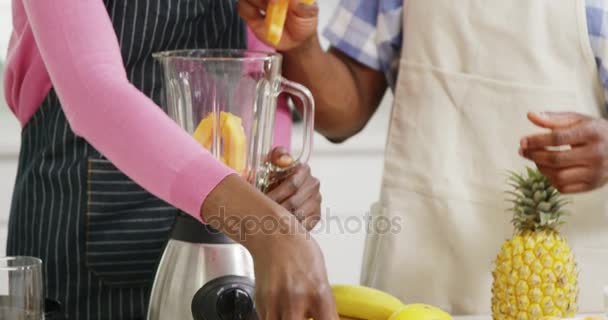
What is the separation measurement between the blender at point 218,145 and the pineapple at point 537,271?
26 cm

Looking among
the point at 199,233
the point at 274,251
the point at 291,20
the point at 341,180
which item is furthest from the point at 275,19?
the point at 341,180

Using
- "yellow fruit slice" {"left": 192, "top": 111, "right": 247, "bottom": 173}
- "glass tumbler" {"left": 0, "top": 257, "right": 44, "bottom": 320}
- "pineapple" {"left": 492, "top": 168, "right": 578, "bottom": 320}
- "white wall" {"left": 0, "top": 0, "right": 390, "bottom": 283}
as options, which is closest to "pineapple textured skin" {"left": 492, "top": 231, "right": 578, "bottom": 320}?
"pineapple" {"left": 492, "top": 168, "right": 578, "bottom": 320}

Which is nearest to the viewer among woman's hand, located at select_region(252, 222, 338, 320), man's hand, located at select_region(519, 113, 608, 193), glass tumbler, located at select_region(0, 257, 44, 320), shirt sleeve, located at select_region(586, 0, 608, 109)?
woman's hand, located at select_region(252, 222, 338, 320)

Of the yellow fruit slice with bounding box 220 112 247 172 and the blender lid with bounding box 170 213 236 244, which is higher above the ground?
the yellow fruit slice with bounding box 220 112 247 172

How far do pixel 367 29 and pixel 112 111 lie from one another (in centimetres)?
59

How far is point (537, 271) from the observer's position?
3.65ft

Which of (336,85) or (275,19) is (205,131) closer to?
(275,19)

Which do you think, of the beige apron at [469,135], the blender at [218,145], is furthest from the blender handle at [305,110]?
the beige apron at [469,135]

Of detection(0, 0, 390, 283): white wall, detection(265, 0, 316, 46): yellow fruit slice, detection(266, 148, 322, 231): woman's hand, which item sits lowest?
detection(0, 0, 390, 283): white wall

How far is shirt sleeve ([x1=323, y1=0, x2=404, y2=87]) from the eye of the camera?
1.38 m

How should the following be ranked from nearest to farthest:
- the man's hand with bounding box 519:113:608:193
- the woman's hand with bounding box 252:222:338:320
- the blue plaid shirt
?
the woman's hand with bounding box 252:222:338:320
the man's hand with bounding box 519:113:608:193
the blue plaid shirt

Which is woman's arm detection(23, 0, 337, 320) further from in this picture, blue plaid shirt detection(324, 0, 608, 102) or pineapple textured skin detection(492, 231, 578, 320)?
blue plaid shirt detection(324, 0, 608, 102)

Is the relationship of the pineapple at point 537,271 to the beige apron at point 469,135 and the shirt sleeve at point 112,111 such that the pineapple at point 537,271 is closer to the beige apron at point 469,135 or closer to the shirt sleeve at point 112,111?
the beige apron at point 469,135

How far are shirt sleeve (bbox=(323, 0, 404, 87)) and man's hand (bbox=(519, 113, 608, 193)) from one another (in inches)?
12.5
